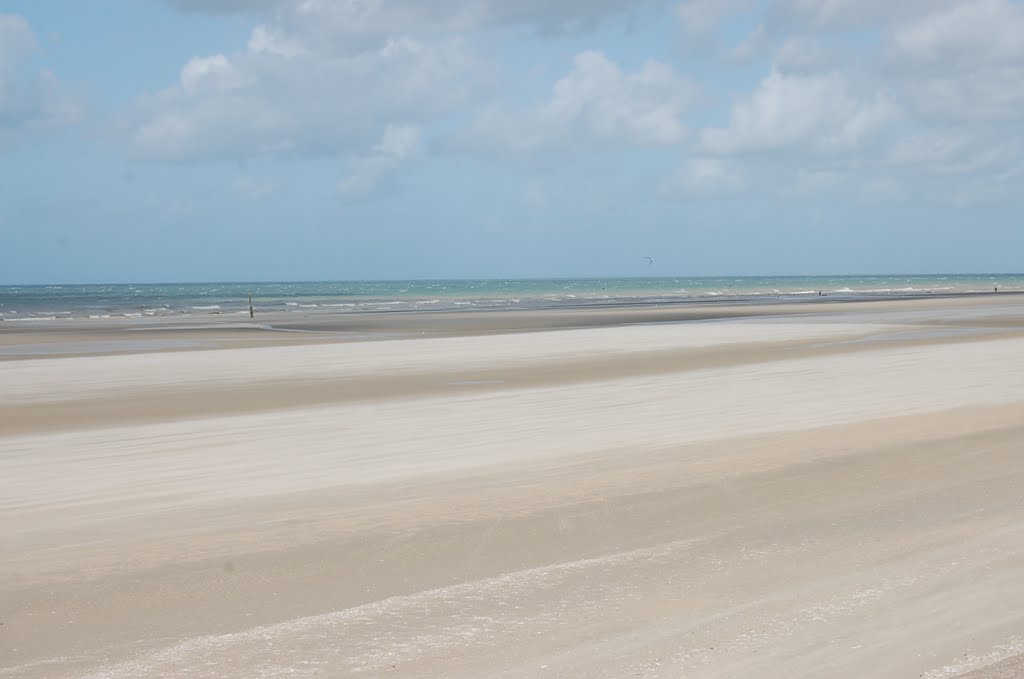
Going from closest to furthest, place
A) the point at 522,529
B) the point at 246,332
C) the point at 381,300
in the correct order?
the point at 522,529 → the point at 246,332 → the point at 381,300

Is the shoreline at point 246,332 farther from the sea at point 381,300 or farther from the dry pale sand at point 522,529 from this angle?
the sea at point 381,300

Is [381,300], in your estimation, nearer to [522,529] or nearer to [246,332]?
[246,332]

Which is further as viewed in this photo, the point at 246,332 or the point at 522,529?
the point at 246,332

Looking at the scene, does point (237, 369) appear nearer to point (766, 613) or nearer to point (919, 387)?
point (919, 387)

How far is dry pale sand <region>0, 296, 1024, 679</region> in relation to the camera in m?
5.31

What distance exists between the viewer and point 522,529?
25.8ft

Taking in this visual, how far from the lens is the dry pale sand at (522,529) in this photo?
5312mm

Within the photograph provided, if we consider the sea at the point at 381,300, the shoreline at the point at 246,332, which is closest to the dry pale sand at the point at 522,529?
the shoreline at the point at 246,332

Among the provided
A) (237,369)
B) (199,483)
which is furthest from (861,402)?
(237,369)

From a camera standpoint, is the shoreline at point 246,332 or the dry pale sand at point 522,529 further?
the shoreline at point 246,332

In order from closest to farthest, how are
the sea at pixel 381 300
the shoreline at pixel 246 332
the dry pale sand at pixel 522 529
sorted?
the dry pale sand at pixel 522 529, the shoreline at pixel 246 332, the sea at pixel 381 300

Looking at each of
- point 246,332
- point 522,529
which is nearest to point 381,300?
point 246,332

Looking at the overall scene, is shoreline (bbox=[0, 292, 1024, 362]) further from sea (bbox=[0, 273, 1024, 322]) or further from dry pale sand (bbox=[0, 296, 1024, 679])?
sea (bbox=[0, 273, 1024, 322])

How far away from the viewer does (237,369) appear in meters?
22.6
